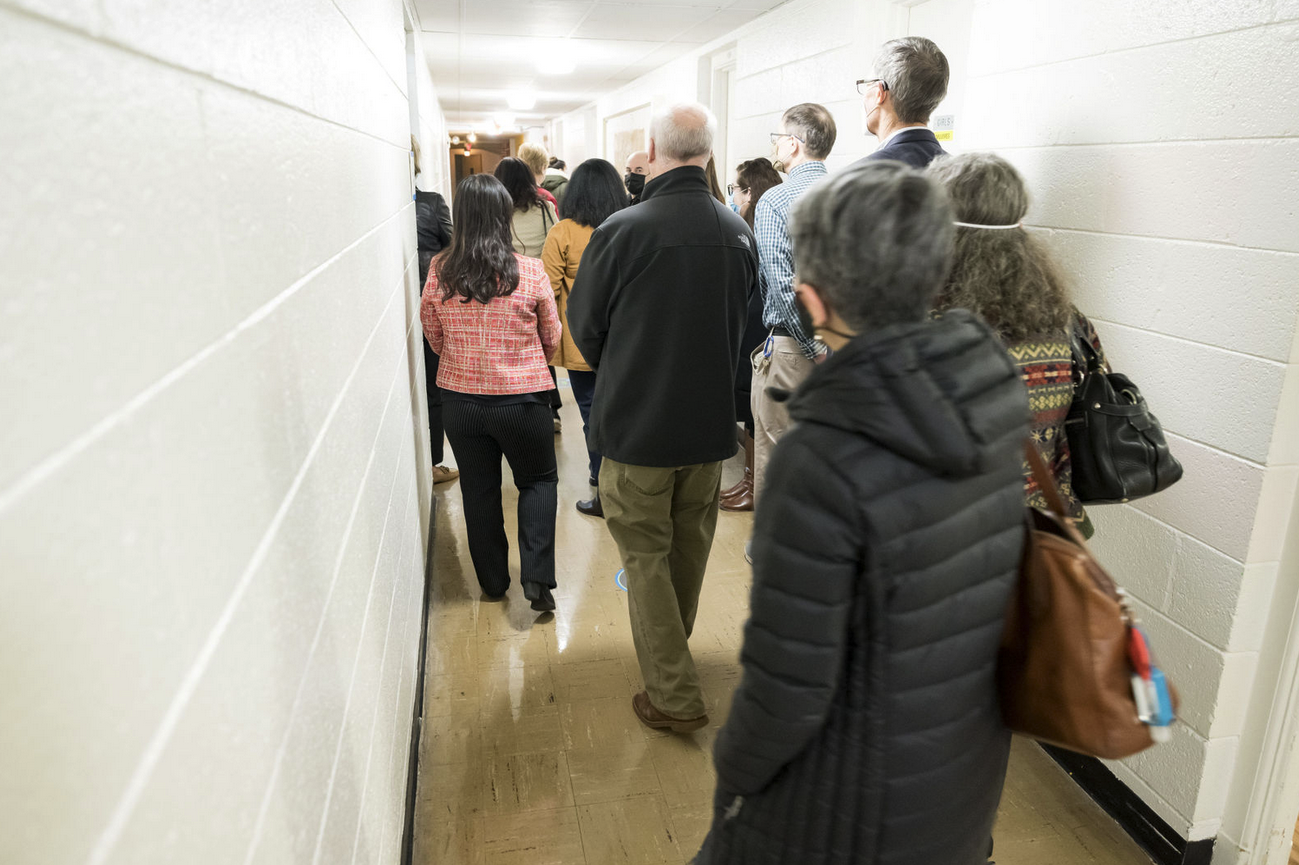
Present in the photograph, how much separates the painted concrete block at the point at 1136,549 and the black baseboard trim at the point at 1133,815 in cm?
49

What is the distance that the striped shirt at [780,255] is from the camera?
2.76m

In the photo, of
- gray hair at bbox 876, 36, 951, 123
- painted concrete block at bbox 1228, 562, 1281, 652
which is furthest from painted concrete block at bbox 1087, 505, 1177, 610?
gray hair at bbox 876, 36, 951, 123

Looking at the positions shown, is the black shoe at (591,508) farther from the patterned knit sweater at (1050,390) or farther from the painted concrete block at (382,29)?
the patterned knit sweater at (1050,390)

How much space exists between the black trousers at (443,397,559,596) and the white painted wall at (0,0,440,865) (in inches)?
61.0

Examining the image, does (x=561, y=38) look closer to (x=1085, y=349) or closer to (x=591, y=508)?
(x=591, y=508)

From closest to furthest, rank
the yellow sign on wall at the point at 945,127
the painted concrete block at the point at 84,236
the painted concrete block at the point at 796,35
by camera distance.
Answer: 1. the painted concrete block at the point at 84,236
2. the yellow sign on wall at the point at 945,127
3. the painted concrete block at the point at 796,35

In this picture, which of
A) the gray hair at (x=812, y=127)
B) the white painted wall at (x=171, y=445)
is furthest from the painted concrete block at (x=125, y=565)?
the gray hair at (x=812, y=127)

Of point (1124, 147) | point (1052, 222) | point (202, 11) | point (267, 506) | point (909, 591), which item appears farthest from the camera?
point (1052, 222)

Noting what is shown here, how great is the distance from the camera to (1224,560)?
1824 millimetres

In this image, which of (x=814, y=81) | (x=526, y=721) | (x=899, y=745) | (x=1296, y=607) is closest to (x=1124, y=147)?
(x=1296, y=607)

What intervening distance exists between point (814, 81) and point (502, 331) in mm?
2691

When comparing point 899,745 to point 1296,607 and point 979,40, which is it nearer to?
point 1296,607

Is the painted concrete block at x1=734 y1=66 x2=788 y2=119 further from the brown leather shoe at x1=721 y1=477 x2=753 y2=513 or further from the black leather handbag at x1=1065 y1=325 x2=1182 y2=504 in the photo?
the black leather handbag at x1=1065 y1=325 x2=1182 y2=504

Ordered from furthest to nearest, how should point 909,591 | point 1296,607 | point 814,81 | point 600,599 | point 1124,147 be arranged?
1. point 814,81
2. point 600,599
3. point 1124,147
4. point 1296,607
5. point 909,591
